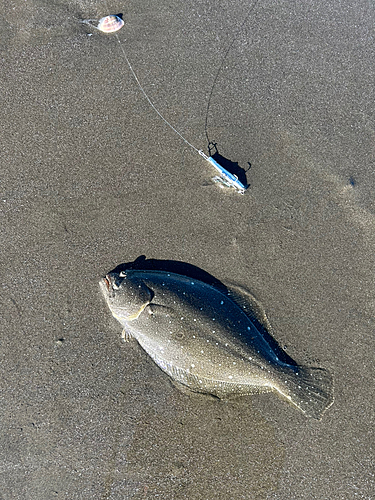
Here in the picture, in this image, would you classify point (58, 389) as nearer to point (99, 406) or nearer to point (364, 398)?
point (99, 406)

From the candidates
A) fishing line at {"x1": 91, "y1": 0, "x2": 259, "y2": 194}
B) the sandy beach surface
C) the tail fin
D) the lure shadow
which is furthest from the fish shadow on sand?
the lure shadow

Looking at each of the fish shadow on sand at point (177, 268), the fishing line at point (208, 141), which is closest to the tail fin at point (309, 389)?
the fish shadow on sand at point (177, 268)

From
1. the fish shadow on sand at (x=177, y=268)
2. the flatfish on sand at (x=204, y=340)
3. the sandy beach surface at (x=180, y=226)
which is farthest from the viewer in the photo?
the fish shadow on sand at (x=177, y=268)

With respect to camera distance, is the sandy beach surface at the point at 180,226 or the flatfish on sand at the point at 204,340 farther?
the sandy beach surface at the point at 180,226

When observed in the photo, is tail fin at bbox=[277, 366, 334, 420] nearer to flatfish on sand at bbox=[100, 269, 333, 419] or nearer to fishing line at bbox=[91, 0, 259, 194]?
flatfish on sand at bbox=[100, 269, 333, 419]

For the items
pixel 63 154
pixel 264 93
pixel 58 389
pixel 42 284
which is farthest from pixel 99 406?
pixel 264 93

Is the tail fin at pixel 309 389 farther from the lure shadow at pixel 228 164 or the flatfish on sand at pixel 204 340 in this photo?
the lure shadow at pixel 228 164

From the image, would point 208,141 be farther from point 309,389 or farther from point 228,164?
point 309,389
